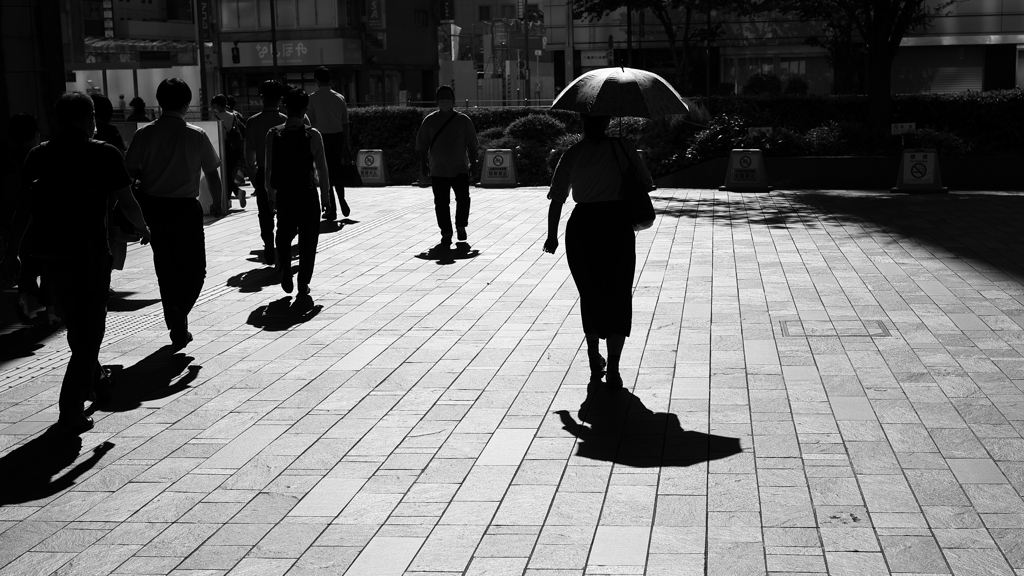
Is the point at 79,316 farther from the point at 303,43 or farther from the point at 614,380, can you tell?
the point at 303,43

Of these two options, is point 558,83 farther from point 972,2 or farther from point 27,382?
point 27,382

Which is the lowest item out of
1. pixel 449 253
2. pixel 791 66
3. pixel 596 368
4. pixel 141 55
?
pixel 596 368

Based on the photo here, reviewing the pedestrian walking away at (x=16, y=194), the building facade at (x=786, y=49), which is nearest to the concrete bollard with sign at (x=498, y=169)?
the pedestrian walking away at (x=16, y=194)

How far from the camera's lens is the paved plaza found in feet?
14.9

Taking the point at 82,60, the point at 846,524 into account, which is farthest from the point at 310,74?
the point at 846,524

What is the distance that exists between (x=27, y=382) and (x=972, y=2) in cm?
4432

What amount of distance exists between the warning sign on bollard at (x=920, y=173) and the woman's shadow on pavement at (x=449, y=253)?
30.6ft

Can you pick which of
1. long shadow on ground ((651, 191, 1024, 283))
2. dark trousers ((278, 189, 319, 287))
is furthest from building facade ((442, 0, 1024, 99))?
dark trousers ((278, 189, 319, 287))

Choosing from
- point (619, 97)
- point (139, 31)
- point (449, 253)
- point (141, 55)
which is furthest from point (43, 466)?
point (139, 31)

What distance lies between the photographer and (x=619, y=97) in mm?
6902

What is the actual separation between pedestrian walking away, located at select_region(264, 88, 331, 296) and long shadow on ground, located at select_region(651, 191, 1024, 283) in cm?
634

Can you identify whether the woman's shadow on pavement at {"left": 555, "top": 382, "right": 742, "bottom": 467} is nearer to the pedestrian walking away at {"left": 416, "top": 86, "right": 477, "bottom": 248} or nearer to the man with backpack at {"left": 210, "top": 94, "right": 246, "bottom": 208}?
the pedestrian walking away at {"left": 416, "top": 86, "right": 477, "bottom": 248}

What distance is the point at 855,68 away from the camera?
131 feet

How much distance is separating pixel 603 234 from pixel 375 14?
2109 inches
